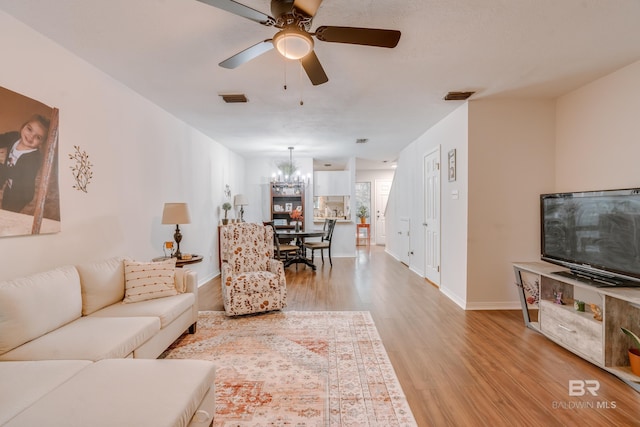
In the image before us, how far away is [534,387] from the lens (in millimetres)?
2066

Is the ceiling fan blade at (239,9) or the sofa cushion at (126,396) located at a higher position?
the ceiling fan blade at (239,9)

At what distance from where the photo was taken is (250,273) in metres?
3.59

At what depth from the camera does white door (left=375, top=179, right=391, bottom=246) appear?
9.85 metres

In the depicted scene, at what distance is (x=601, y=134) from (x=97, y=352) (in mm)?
4613

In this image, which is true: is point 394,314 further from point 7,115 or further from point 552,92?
point 7,115

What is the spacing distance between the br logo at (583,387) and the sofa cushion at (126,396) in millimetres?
2404

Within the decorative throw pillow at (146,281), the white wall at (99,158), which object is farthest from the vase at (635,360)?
the white wall at (99,158)

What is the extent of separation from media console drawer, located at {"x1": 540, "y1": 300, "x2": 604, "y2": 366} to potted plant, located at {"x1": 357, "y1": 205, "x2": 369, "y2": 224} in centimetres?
680

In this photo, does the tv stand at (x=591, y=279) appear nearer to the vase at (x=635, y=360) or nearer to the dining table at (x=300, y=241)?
the vase at (x=635, y=360)

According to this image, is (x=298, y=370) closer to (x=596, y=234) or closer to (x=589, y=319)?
(x=589, y=319)

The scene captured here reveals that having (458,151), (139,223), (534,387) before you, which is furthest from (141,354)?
(458,151)

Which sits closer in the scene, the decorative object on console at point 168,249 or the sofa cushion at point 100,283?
the sofa cushion at point 100,283

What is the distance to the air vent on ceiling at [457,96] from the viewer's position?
133 inches

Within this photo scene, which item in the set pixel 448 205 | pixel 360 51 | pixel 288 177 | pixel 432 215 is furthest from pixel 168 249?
pixel 432 215
